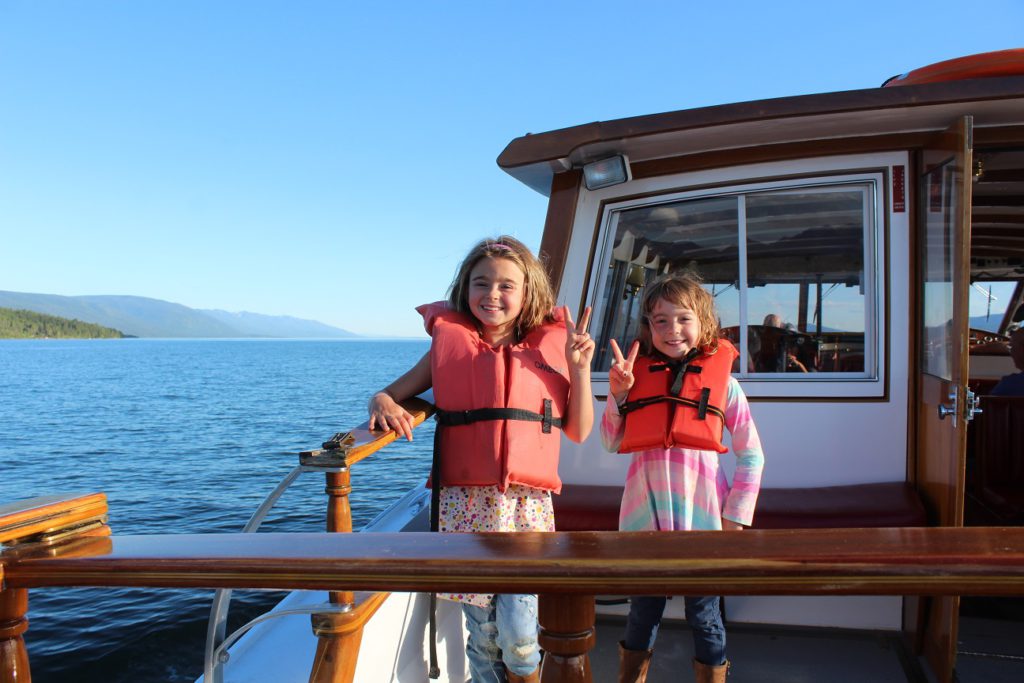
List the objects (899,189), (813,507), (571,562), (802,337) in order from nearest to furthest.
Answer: (571,562) → (813,507) → (899,189) → (802,337)

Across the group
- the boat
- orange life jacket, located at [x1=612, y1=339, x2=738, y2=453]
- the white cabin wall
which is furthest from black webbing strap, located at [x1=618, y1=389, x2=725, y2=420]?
the white cabin wall

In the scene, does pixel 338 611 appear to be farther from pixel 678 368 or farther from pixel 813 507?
pixel 813 507

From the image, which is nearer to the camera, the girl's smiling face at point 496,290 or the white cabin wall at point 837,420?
the girl's smiling face at point 496,290

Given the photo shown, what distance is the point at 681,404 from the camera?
8.29 feet

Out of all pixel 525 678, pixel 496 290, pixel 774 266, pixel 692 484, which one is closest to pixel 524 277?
pixel 496 290

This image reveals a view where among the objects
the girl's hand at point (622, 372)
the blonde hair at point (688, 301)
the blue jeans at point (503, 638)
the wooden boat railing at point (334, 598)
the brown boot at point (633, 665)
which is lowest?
the brown boot at point (633, 665)

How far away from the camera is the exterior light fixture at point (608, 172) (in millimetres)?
3887

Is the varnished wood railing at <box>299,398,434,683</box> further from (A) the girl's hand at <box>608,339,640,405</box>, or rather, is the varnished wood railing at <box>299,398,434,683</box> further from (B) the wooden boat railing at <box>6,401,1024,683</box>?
(A) the girl's hand at <box>608,339,640,405</box>

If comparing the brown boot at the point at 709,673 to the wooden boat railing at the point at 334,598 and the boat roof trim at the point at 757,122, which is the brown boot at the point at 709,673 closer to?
the wooden boat railing at the point at 334,598

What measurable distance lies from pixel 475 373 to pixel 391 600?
930 mm

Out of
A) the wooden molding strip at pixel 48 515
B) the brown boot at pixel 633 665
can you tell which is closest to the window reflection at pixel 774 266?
the brown boot at pixel 633 665

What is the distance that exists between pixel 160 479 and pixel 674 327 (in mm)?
13683

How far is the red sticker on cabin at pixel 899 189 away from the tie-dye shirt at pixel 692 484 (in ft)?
5.93

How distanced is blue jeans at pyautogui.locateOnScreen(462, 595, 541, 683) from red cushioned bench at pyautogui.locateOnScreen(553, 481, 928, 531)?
3.75ft
